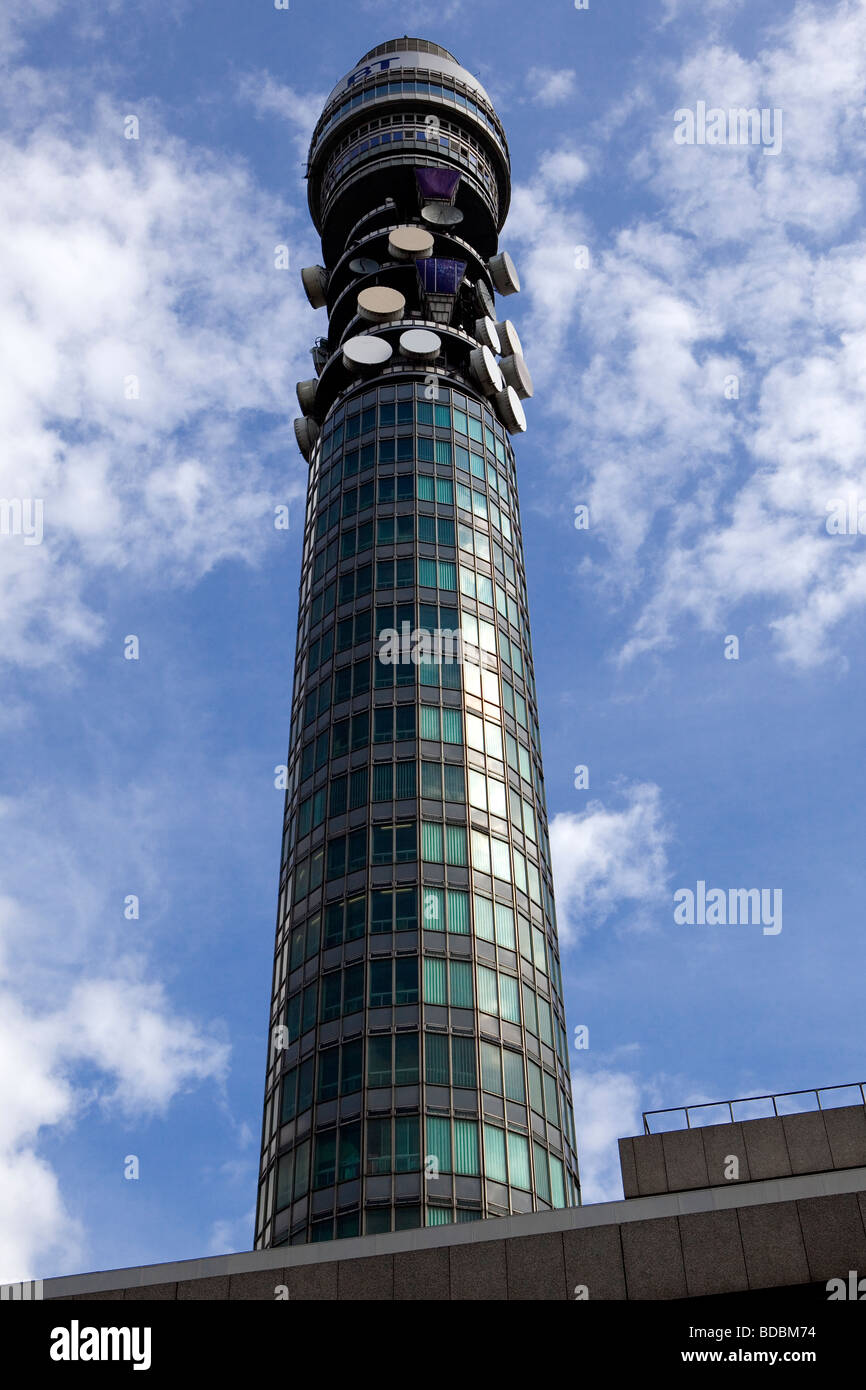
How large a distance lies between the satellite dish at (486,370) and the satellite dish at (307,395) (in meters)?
12.9

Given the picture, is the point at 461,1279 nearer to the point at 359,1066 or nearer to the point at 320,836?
the point at 359,1066

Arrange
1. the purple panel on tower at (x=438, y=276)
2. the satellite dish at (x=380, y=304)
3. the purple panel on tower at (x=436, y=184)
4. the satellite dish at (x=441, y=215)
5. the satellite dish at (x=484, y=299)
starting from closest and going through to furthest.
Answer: the satellite dish at (x=380, y=304)
the purple panel on tower at (x=438, y=276)
the satellite dish at (x=484, y=299)
the satellite dish at (x=441, y=215)
the purple panel on tower at (x=436, y=184)

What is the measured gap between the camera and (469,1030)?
6106cm

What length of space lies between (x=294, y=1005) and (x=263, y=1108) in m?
5.53

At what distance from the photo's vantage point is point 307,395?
100500 mm

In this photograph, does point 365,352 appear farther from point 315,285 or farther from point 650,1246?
point 650,1246

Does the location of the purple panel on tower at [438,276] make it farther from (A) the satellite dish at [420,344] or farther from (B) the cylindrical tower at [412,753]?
(A) the satellite dish at [420,344]

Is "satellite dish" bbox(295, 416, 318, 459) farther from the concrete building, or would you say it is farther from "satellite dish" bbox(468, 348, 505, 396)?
the concrete building

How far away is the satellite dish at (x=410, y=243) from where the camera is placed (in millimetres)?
98188

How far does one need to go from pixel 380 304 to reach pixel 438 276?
17.4 feet

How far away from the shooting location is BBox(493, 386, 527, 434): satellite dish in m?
95.5

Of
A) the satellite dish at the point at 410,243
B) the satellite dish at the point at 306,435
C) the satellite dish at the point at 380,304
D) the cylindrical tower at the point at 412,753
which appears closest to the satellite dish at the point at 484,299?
the cylindrical tower at the point at 412,753
